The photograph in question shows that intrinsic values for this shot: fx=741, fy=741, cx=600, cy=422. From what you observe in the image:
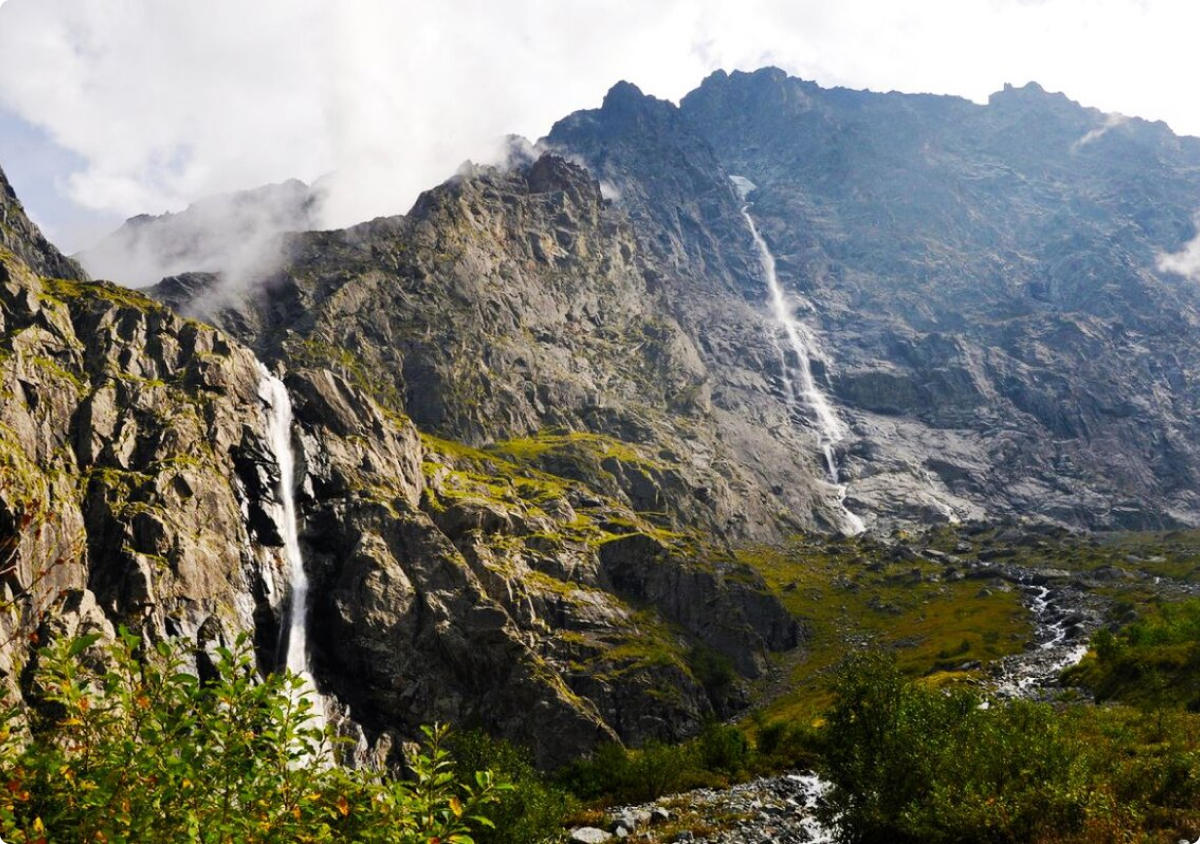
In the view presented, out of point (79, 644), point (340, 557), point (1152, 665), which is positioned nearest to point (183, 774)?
point (79, 644)

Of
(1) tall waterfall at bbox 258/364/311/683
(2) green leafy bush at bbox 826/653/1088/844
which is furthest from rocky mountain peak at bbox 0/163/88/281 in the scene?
(2) green leafy bush at bbox 826/653/1088/844

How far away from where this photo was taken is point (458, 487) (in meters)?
166

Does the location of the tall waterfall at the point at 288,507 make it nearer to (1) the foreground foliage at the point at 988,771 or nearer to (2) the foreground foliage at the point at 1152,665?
(1) the foreground foliage at the point at 988,771

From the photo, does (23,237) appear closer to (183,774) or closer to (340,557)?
(340,557)

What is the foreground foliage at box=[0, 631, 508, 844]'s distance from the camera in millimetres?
8742

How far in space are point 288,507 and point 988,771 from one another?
393 feet

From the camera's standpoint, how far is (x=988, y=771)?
94.1ft

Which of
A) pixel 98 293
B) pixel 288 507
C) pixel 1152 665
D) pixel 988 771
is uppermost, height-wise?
pixel 98 293

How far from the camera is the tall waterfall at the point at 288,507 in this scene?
365 feet

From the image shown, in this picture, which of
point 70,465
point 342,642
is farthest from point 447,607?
point 70,465

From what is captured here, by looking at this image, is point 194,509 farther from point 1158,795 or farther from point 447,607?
point 1158,795

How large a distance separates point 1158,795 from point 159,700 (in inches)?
1299

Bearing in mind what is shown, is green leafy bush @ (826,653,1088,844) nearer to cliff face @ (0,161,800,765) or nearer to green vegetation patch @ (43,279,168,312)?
cliff face @ (0,161,800,765)

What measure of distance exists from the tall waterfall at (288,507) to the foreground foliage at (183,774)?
95.8 metres
